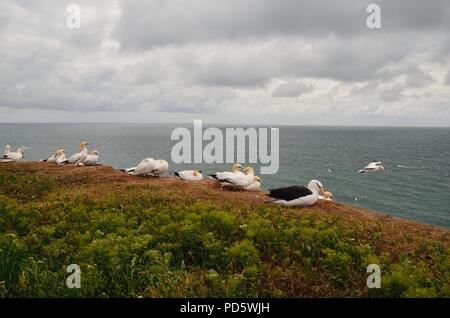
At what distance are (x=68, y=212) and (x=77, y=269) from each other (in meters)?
5.23

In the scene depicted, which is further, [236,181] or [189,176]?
[189,176]

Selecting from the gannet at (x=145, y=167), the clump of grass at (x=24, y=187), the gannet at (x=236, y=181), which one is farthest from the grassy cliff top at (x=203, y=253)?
the gannet at (x=145, y=167)

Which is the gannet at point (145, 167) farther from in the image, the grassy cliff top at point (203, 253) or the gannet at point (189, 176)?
the grassy cliff top at point (203, 253)

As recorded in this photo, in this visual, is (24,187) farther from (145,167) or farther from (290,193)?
(290,193)

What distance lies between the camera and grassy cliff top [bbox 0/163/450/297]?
6.48m

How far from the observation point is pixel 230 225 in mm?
9531

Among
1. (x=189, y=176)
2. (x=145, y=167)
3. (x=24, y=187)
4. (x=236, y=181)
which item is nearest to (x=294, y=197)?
(x=236, y=181)

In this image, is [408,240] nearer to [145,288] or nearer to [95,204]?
[145,288]

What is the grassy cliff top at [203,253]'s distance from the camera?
6.48 metres

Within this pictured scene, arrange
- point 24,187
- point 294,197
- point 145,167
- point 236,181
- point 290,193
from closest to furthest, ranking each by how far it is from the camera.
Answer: point 294,197, point 290,193, point 24,187, point 236,181, point 145,167

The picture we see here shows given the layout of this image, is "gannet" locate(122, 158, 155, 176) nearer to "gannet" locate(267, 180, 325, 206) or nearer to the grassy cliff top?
the grassy cliff top

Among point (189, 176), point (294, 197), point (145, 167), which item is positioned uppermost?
point (145, 167)

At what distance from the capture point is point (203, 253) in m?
8.22
